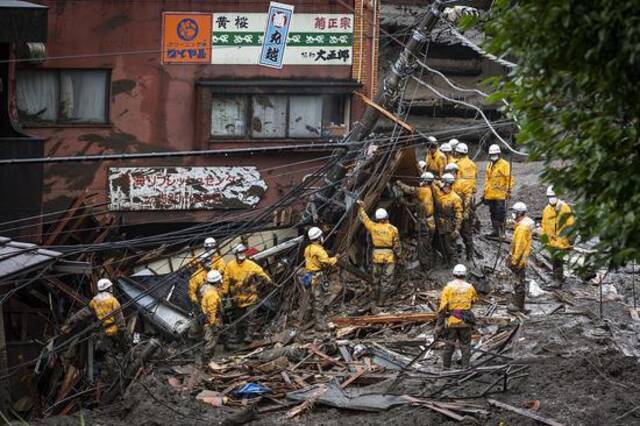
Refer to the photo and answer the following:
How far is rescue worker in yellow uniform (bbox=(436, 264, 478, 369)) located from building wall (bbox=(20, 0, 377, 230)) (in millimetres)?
10349

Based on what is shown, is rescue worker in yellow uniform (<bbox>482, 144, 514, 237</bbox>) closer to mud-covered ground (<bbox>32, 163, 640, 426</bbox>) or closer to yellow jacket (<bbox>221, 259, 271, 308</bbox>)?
mud-covered ground (<bbox>32, 163, 640, 426</bbox>)

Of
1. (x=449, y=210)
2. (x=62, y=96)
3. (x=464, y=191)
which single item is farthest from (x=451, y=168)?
(x=62, y=96)

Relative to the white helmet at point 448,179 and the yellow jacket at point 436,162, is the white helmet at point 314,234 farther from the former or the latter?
the yellow jacket at point 436,162

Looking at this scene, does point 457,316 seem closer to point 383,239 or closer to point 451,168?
point 383,239

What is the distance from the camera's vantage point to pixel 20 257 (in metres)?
19.9

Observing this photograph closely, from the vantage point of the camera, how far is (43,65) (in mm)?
28594

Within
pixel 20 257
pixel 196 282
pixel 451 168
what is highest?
pixel 451 168

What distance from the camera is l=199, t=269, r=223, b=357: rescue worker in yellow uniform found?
73.6 feet

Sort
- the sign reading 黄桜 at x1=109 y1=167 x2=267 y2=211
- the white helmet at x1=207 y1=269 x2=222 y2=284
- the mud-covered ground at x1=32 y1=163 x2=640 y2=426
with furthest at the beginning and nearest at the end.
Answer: the sign reading 黄桜 at x1=109 y1=167 x2=267 y2=211, the white helmet at x1=207 y1=269 x2=222 y2=284, the mud-covered ground at x1=32 y1=163 x2=640 y2=426

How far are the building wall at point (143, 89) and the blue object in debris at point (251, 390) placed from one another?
30.5 feet

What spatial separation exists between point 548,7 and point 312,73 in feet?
59.1

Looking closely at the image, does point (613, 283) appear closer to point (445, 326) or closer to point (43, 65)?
point (445, 326)

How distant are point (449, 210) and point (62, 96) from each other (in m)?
10.2

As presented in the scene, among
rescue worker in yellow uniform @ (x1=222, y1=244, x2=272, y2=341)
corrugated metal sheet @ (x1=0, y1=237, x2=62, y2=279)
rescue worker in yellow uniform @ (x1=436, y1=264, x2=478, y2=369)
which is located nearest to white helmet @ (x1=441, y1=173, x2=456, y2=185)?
rescue worker in yellow uniform @ (x1=222, y1=244, x2=272, y2=341)
